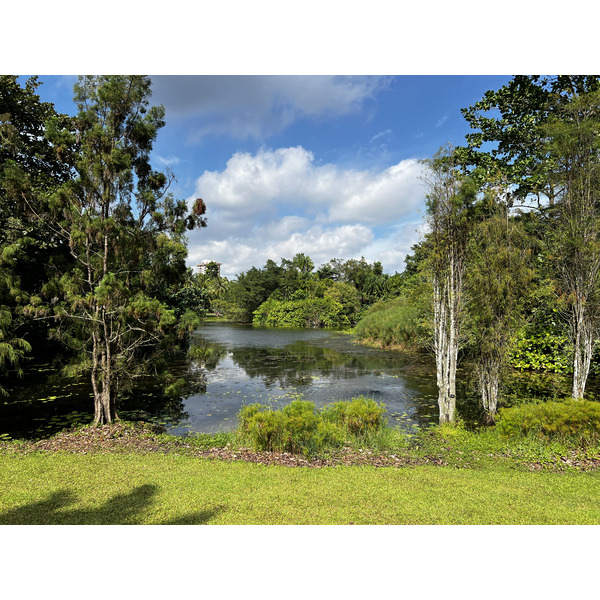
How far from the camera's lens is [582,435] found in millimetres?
7141

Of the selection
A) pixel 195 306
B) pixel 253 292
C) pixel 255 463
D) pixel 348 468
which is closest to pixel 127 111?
pixel 255 463

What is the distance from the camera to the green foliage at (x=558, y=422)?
23.3ft

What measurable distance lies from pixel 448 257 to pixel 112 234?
777 cm

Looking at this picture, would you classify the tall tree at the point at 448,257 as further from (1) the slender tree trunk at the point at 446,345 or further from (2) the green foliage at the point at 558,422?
(2) the green foliage at the point at 558,422

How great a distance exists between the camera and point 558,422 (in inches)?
281

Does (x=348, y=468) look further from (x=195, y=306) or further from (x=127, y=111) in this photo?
(x=195, y=306)

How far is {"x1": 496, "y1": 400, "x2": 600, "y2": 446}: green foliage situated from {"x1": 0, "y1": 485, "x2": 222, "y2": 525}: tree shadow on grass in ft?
20.0

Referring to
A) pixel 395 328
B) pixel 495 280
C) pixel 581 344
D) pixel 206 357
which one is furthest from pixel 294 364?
pixel 581 344


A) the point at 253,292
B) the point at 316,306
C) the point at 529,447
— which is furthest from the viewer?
the point at 253,292

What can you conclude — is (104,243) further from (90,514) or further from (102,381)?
(90,514)

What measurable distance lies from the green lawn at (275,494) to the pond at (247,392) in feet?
12.0

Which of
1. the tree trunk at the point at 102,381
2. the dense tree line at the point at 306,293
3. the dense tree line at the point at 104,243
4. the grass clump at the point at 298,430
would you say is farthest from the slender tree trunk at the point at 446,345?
the dense tree line at the point at 306,293

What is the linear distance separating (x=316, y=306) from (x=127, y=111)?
4636 cm

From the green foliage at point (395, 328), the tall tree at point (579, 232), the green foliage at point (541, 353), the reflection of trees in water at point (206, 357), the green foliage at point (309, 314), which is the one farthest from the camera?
the green foliage at point (309, 314)
